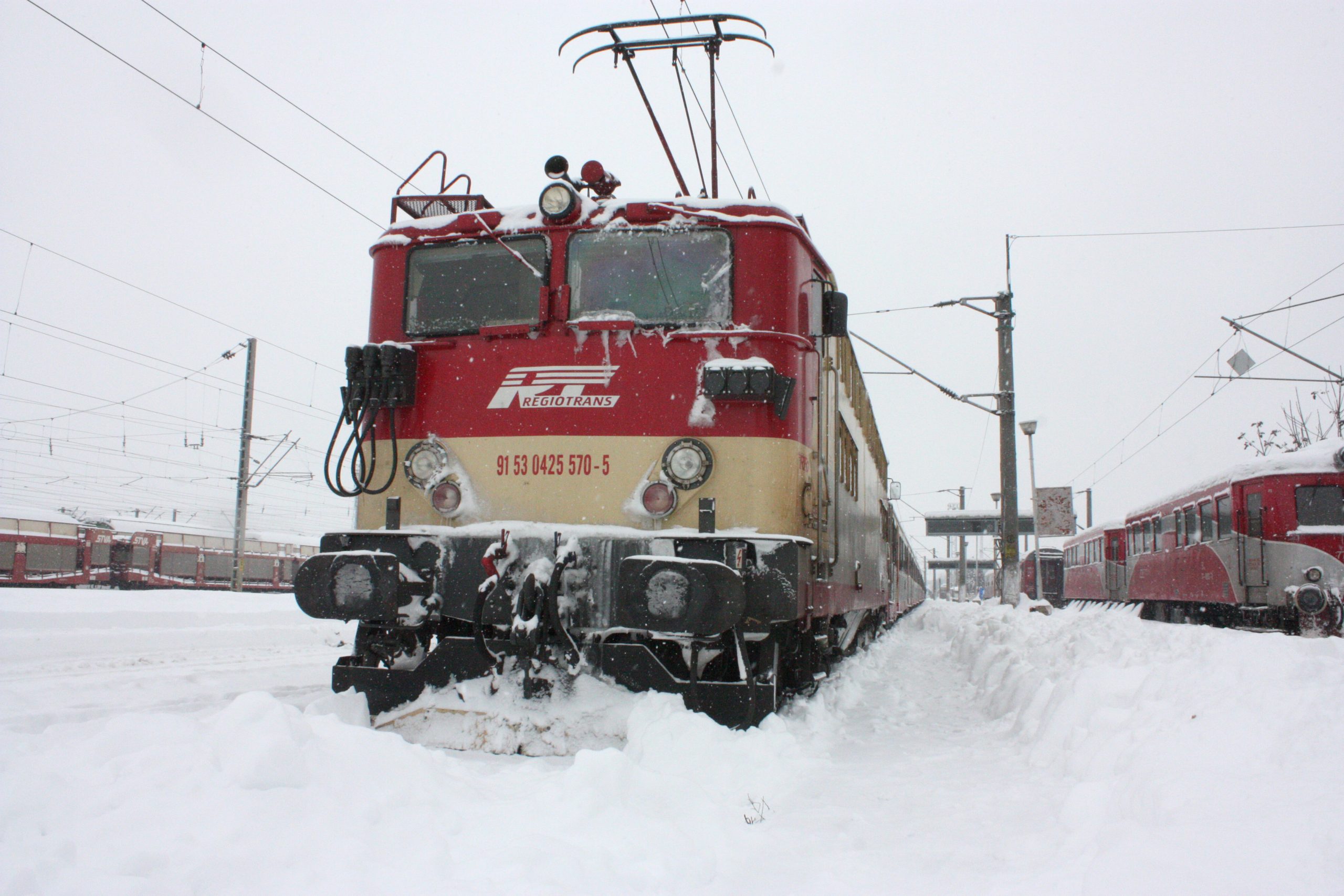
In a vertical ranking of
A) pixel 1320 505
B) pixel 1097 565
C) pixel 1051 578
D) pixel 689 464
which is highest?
Answer: pixel 1320 505

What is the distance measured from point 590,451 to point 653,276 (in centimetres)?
108

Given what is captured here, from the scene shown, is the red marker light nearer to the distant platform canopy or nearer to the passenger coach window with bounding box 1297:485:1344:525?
the passenger coach window with bounding box 1297:485:1344:525

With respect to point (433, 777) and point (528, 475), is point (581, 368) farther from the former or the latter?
point (433, 777)

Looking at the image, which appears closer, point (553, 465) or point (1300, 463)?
point (553, 465)

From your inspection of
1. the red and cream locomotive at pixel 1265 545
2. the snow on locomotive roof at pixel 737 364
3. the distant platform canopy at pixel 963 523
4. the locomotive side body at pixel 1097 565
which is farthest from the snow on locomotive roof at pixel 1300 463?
the distant platform canopy at pixel 963 523

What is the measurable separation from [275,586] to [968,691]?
26.7 metres

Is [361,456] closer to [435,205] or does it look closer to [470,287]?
[470,287]

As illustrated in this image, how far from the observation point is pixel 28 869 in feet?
7.19

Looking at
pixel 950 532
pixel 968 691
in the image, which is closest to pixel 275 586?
pixel 968 691

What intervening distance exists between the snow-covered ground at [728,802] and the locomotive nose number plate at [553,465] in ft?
4.06

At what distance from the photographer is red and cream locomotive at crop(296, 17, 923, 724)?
448 cm

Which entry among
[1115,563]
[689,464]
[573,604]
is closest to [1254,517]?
[1115,563]

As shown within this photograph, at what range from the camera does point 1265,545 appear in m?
13.1

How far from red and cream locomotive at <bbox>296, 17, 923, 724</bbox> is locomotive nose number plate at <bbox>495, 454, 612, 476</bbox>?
0.01 meters
